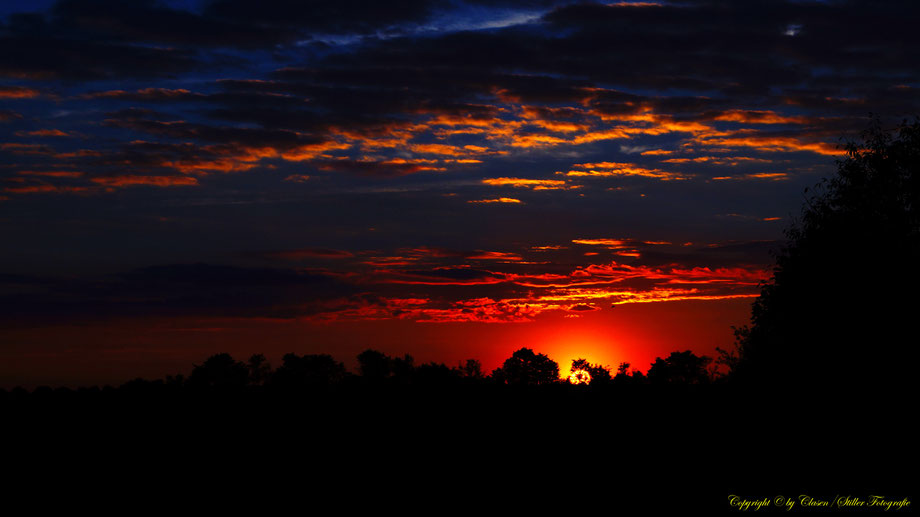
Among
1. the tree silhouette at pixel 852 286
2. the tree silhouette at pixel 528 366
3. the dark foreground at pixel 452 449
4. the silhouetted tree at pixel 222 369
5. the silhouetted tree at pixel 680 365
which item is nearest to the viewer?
the dark foreground at pixel 452 449

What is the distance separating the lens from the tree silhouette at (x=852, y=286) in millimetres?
45281

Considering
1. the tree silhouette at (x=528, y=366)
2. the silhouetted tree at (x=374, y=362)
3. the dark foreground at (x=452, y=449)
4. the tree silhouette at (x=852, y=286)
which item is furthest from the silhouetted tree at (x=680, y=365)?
the dark foreground at (x=452, y=449)

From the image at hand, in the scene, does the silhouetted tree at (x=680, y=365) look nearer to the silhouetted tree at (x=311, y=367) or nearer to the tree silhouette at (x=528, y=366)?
the tree silhouette at (x=528, y=366)

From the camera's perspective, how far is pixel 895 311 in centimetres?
4553

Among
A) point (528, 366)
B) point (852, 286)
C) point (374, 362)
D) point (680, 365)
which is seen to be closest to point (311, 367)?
point (374, 362)

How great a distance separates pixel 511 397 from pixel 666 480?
27.6 feet

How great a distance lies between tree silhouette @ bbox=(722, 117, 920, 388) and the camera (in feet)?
149

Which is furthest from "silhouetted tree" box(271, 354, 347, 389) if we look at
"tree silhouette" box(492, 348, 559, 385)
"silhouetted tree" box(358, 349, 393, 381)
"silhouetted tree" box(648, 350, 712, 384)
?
"silhouetted tree" box(648, 350, 712, 384)

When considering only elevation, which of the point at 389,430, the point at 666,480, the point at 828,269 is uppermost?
the point at 828,269

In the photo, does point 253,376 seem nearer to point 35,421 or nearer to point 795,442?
point 35,421

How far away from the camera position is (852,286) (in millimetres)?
48125

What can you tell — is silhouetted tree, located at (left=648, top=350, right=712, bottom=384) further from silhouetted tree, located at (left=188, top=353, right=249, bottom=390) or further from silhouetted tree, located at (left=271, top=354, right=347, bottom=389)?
silhouetted tree, located at (left=188, top=353, right=249, bottom=390)

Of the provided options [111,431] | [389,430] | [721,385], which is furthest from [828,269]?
[111,431]

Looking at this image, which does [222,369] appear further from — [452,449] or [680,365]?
[452,449]
